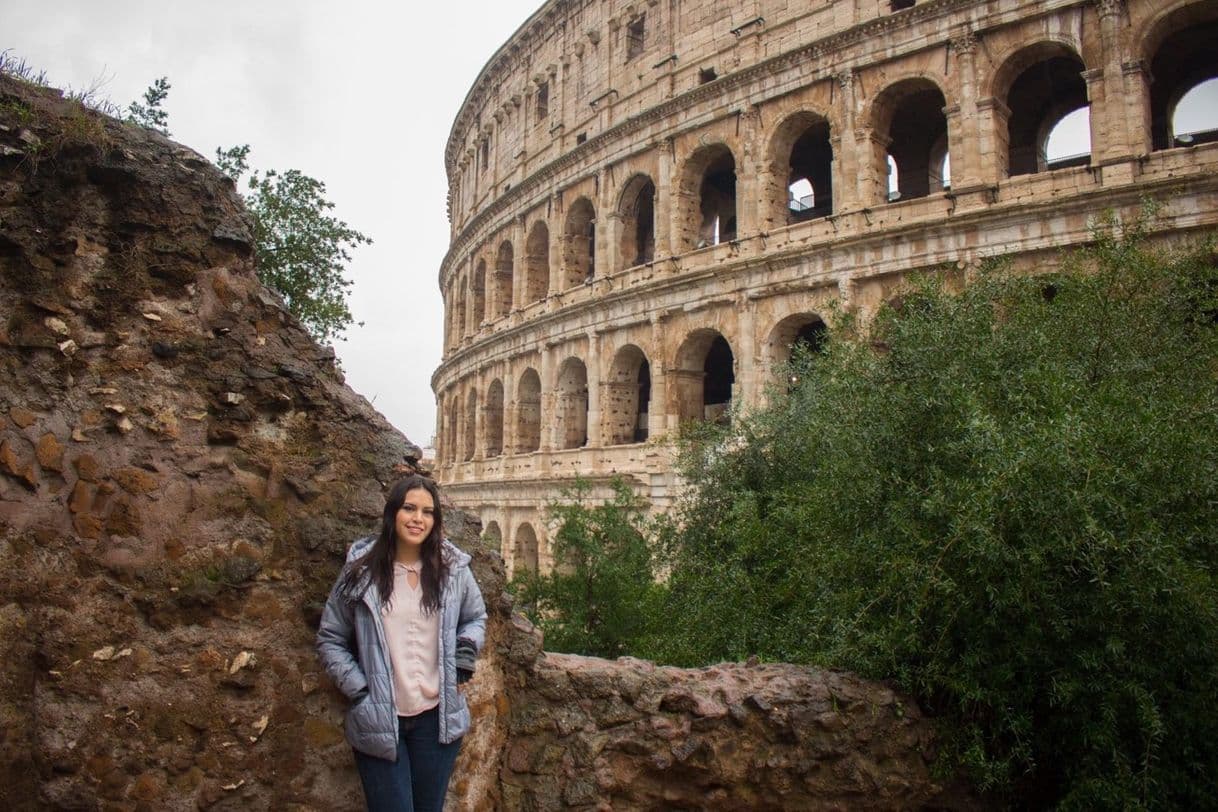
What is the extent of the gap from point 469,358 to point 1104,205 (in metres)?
16.5

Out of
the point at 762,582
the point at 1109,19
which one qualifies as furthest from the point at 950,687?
the point at 1109,19

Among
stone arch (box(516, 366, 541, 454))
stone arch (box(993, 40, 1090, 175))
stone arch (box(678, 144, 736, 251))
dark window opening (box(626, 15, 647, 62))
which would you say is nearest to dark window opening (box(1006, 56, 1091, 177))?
stone arch (box(993, 40, 1090, 175))

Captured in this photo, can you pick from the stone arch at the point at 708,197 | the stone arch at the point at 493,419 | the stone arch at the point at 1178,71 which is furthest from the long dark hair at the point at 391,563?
the stone arch at the point at 493,419

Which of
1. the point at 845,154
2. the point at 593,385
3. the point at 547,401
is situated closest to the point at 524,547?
the point at 547,401

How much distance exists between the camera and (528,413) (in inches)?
835

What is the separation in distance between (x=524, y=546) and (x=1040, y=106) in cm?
1450

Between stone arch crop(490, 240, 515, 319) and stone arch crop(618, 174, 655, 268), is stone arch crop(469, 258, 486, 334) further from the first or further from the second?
stone arch crop(618, 174, 655, 268)

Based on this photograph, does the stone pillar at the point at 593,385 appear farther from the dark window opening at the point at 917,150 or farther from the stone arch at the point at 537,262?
the dark window opening at the point at 917,150

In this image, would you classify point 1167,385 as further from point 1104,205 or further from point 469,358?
point 469,358

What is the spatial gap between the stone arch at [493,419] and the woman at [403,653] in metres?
19.9

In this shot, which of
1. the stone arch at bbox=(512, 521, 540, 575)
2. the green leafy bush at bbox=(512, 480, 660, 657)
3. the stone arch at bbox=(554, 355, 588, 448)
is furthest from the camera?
the stone arch at bbox=(512, 521, 540, 575)

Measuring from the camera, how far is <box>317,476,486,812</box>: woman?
2809mm

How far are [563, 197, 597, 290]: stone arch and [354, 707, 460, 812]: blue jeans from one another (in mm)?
17311

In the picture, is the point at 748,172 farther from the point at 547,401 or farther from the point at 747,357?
the point at 547,401
